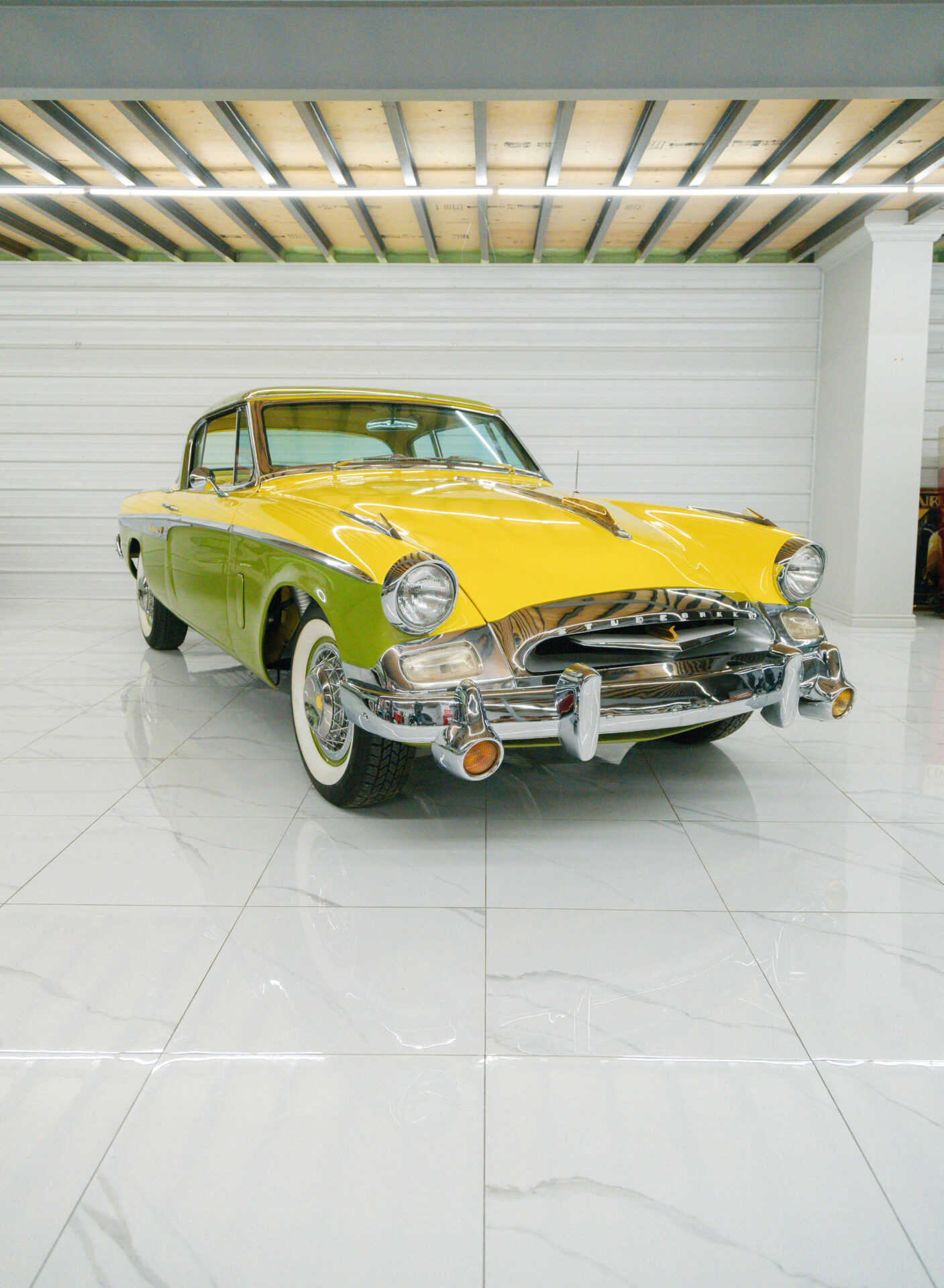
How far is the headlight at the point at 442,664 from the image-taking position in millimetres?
2256

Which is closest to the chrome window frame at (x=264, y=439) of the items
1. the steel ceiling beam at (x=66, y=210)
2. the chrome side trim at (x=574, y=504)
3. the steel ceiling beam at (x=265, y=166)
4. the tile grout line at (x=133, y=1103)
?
the chrome side trim at (x=574, y=504)

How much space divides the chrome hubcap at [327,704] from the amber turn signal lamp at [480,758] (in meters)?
0.51

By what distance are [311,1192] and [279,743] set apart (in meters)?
2.34

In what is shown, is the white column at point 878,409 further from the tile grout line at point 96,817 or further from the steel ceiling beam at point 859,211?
the tile grout line at point 96,817

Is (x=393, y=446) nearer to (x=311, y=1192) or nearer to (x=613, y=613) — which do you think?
(x=613, y=613)

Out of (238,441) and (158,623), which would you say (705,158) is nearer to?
(238,441)

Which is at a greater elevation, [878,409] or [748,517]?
[878,409]

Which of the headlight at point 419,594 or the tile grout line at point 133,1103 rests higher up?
the headlight at point 419,594

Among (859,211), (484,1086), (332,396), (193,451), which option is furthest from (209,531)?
(859,211)

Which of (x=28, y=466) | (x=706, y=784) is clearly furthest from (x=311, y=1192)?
→ (x=28, y=466)

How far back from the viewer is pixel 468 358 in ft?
25.3

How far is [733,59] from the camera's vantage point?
3.85 metres

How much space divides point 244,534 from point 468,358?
5.14 metres

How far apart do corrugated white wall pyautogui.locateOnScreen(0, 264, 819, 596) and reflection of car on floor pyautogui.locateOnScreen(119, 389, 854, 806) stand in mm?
4438
